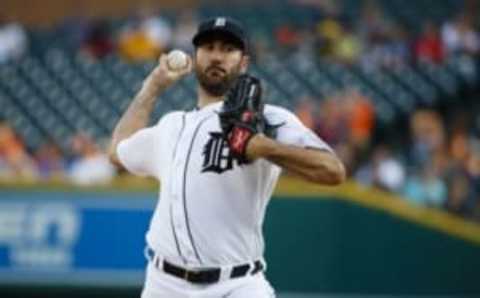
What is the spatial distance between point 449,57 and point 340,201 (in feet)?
18.8

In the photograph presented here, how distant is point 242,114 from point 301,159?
26 centimetres

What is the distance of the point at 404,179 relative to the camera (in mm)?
12828

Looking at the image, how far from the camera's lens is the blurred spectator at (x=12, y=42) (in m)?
17.9

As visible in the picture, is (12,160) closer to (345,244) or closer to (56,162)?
(56,162)

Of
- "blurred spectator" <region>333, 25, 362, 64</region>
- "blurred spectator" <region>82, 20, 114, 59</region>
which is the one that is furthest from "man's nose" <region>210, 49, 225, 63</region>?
"blurred spectator" <region>82, 20, 114, 59</region>

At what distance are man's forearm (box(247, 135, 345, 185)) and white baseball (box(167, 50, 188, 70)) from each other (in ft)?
2.91

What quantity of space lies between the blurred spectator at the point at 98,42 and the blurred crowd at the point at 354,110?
0.04 feet

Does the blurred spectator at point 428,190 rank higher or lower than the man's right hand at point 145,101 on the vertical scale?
lower

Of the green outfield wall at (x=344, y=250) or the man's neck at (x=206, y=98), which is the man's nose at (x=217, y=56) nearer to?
the man's neck at (x=206, y=98)

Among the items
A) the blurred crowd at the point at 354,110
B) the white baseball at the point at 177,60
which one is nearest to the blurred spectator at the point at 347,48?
the blurred crowd at the point at 354,110

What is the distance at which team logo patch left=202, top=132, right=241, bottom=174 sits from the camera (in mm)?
5387

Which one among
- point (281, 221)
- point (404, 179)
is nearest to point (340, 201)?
point (281, 221)

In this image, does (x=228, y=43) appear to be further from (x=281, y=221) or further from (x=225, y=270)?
(x=281, y=221)

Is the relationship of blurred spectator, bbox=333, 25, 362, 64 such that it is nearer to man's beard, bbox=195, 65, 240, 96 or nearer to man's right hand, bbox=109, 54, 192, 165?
man's right hand, bbox=109, 54, 192, 165
